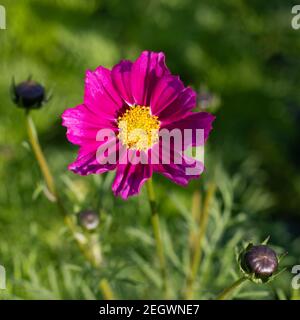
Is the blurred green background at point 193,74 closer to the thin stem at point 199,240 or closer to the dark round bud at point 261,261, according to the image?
the thin stem at point 199,240

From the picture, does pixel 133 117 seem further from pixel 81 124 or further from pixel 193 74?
pixel 193 74

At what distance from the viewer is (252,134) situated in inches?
99.0

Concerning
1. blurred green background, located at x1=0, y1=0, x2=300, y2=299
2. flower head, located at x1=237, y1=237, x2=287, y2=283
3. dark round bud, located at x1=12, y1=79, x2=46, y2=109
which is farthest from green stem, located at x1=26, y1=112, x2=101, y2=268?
blurred green background, located at x1=0, y1=0, x2=300, y2=299

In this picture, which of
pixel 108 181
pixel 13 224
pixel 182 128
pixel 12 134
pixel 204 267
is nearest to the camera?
pixel 182 128

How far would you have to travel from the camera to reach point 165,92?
1018 millimetres

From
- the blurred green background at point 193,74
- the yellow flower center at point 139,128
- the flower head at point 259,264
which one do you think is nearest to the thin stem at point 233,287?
the flower head at point 259,264

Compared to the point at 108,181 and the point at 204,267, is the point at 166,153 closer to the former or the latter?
the point at 108,181

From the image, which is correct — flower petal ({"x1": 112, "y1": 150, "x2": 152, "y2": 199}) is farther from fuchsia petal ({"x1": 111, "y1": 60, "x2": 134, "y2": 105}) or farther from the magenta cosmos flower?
fuchsia petal ({"x1": 111, "y1": 60, "x2": 134, "y2": 105})

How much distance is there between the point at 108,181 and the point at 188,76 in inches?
52.2

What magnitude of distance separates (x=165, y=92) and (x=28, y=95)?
0.89ft

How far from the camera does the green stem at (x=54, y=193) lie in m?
1.08

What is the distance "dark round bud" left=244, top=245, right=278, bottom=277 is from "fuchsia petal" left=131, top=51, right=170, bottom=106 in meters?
0.34

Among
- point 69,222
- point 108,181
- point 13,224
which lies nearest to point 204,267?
point 108,181

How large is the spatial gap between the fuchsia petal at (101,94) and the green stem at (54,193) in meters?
0.14
